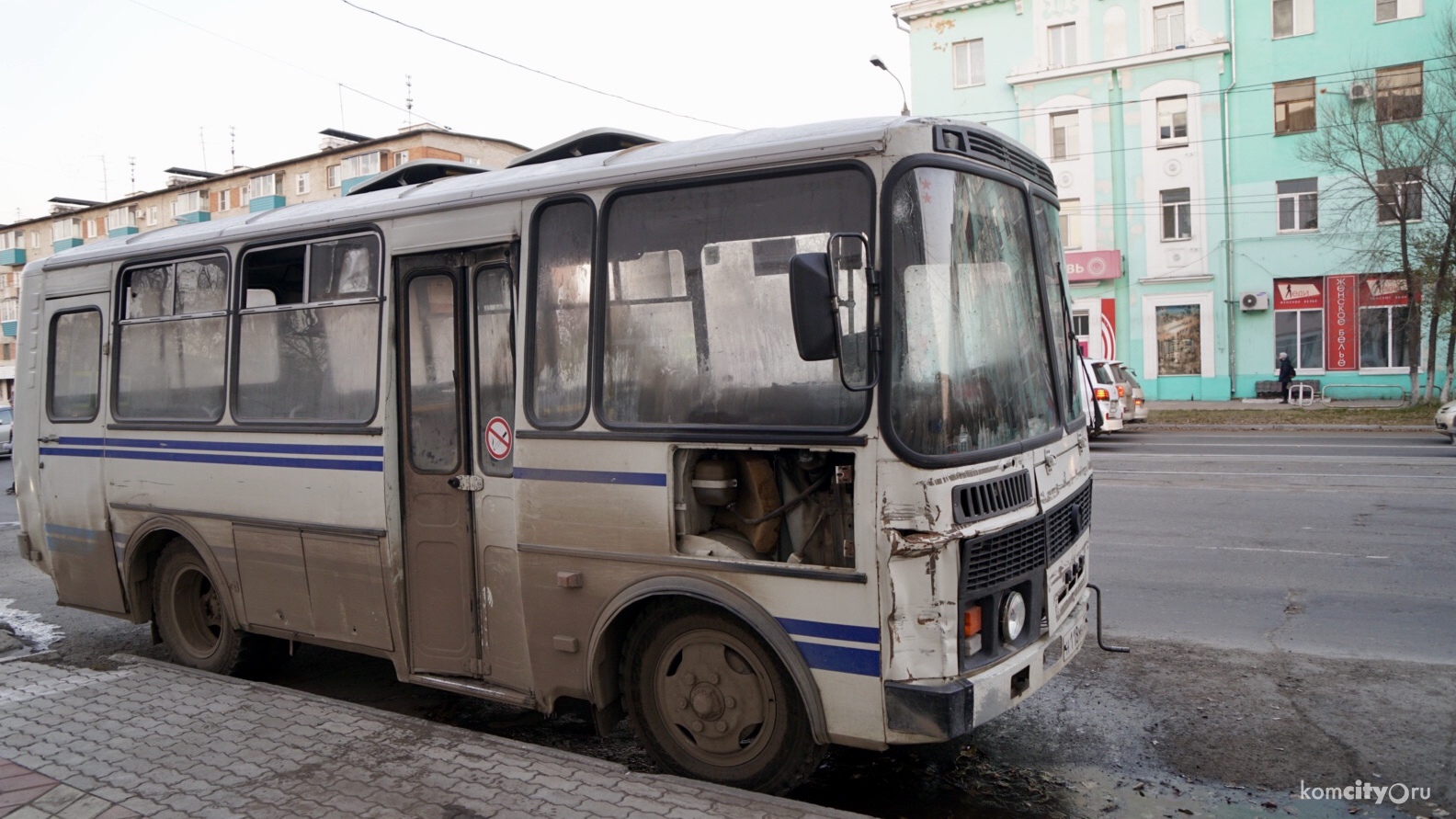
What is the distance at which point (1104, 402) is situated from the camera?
2175cm

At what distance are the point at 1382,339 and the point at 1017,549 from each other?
106 ft

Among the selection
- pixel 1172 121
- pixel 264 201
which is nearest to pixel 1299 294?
pixel 1172 121

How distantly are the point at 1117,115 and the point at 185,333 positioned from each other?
3304cm

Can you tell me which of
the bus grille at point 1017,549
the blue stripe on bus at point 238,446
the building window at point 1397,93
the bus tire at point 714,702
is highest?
the building window at point 1397,93

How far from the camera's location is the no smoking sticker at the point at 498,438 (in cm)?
520

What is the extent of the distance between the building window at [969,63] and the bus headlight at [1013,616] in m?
34.7

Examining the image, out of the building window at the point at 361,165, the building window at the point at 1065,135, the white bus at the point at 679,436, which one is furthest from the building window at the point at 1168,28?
the building window at the point at 361,165

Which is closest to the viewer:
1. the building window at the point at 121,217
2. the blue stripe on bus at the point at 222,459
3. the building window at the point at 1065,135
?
the blue stripe on bus at the point at 222,459

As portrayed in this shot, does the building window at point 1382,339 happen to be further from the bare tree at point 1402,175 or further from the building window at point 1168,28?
the building window at point 1168,28

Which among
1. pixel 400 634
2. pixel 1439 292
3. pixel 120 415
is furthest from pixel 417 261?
pixel 1439 292

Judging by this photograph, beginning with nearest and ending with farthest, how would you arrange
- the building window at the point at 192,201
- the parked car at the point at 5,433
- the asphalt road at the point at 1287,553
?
1. the asphalt road at the point at 1287,553
2. the parked car at the point at 5,433
3. the building window at the point at 192,201

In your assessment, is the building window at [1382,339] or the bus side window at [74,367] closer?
the bus side window at [74,367]

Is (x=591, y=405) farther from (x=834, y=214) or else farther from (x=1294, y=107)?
(x=1294, y=107)

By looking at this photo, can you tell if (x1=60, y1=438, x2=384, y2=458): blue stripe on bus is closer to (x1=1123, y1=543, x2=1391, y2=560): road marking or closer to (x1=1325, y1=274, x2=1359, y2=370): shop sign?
(x1=1123, y1=543, x2=1391, y2=560): road marking
